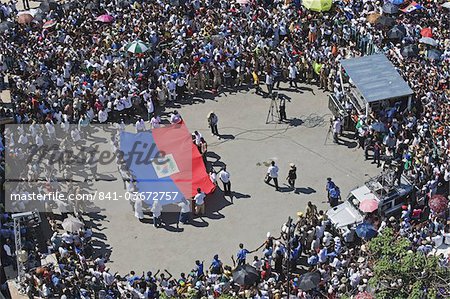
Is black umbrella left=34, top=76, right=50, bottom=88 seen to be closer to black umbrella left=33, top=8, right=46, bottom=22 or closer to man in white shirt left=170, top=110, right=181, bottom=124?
man in white shirt left=170, top=110, right=181, bottom=124

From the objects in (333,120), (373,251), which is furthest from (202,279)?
(333,120)

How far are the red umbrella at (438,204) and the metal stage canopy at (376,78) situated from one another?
6.55m

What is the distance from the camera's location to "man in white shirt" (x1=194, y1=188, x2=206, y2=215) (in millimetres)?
30500

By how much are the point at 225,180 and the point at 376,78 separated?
822 cm

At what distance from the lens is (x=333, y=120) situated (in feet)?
114

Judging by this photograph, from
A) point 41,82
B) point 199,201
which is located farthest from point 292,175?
point 41,82

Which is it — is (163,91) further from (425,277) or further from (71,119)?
(425,277)

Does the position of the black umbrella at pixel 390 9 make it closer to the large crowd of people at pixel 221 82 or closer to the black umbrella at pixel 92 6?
the large crowd of people at pixel 221 82

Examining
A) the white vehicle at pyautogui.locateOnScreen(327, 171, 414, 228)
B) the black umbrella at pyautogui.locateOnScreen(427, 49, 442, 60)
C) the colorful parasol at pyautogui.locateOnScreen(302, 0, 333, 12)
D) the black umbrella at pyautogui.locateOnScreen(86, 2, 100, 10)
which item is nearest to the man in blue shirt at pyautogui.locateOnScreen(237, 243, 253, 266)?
the white vehicle at pyautogui.locateOnScreen(327, 171, 414, 228)

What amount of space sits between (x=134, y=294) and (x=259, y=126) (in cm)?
1210

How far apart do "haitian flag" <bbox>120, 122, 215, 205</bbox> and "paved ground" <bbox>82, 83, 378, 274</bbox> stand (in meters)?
0.90

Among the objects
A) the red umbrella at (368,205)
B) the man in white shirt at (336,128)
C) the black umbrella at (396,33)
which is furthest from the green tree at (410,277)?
the black umbrella at (396,33)

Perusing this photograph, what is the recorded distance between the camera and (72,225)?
2850 centimetres

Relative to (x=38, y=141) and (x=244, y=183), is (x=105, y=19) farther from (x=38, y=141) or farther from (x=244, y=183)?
(x=244, y=183)
